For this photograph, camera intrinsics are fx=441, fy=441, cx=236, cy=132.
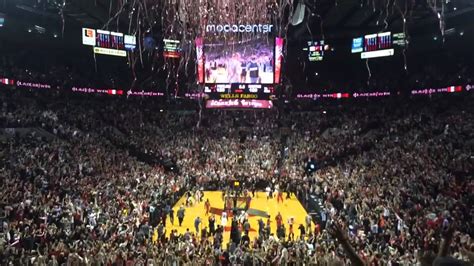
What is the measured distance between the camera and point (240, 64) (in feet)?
106

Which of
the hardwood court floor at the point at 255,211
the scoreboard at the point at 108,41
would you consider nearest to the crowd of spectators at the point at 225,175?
the hardwood court floor at the point at 255,211

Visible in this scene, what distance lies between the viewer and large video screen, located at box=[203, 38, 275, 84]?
3194 cm

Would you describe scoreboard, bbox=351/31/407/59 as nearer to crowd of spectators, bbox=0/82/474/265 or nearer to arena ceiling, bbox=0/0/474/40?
arena ceiling, bbox=0/0/474/40

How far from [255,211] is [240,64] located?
12684mm

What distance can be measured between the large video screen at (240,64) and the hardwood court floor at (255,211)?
8.81 metres

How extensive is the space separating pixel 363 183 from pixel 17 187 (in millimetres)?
16092

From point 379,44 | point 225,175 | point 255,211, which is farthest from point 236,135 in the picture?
point 379,44

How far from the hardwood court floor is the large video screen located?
881 cm

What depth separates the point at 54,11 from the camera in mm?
37188

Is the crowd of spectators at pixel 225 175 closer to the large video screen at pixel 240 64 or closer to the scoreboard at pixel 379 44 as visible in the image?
the scoreboard at pixel 379 44

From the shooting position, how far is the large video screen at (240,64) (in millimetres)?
31938

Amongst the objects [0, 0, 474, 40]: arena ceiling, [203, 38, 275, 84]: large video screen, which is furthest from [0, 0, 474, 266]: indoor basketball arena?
[0, 0, 474, 40]: arena ceiling

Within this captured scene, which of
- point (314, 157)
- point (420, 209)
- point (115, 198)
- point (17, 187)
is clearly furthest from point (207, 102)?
point (420, 209)

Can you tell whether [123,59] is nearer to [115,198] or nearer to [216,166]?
[216,166]
